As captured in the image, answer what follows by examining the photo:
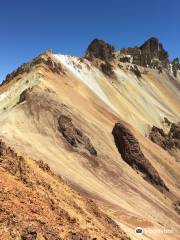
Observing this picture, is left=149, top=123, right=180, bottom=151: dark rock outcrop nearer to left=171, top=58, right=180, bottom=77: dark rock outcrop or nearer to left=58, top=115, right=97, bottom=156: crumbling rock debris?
left=58, top=115, right=97, bottom=156: crumbling rock debris

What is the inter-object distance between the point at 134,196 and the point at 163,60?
344ft

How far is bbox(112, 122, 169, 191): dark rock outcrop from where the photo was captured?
55.4m

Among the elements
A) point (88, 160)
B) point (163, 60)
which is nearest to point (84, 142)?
point (88, 160)

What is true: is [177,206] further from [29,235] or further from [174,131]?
[29,235]

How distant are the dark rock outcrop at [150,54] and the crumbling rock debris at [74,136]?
270 feet

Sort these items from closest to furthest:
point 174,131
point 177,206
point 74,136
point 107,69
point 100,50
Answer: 1. point 74,136
2. point 177,206
3. point 174,131
4. point 107,69
5. point 100,50

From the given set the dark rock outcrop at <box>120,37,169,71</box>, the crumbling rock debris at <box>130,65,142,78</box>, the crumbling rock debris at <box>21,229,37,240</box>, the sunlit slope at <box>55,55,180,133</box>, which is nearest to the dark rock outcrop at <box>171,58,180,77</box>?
the dark rock outcrop at <box>120,37,169,71</box>

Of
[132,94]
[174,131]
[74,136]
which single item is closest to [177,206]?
[74,136]

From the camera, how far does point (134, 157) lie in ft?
184

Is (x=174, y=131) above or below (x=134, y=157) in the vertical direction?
above

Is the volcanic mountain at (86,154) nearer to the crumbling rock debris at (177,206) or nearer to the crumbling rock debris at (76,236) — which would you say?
the crumbling rock debris at (76,236)

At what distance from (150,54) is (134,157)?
87048 mm

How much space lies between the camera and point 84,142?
1964 inches

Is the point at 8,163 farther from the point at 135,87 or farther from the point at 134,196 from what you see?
the point at 135,87
